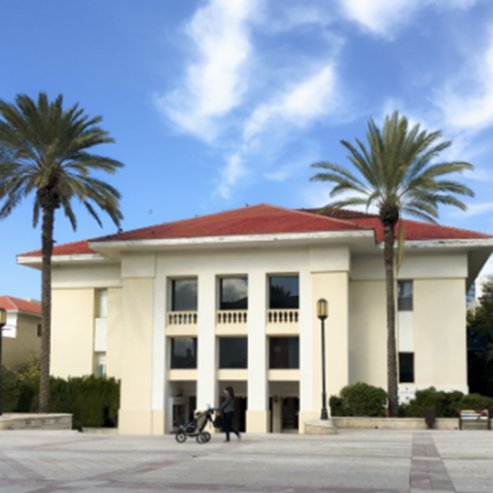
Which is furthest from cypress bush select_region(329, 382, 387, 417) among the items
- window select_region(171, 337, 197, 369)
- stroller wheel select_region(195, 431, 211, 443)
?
stroller wheel select_region(195, 431, 211, 443)

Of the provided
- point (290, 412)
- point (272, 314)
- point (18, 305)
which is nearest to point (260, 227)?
point (272, 314)

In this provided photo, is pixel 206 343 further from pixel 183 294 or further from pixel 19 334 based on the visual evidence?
pixel 19 334

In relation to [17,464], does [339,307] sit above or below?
above

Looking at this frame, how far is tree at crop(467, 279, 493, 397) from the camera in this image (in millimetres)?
43875

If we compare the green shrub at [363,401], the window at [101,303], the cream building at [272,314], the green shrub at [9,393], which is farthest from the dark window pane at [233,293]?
the green shrub at [9,393]

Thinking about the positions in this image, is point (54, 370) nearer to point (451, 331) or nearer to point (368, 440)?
point (451, 331)

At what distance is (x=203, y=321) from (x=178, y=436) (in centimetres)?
1500

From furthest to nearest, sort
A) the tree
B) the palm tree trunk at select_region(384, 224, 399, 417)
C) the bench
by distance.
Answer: the tree, the palm tree trunk at select_region(384, 224, 399, 417), the bench

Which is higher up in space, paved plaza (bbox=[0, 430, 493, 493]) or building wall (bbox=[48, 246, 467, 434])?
building wall (bbox=[48, 246, 467, 434])

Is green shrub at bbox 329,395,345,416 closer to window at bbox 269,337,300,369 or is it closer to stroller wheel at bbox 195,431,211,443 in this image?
window at bbox 269,337,300,369

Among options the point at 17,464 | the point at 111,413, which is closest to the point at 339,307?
the point at 111,413

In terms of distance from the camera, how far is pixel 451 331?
36719 mm

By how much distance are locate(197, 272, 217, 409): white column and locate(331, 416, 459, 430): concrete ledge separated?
316 inches

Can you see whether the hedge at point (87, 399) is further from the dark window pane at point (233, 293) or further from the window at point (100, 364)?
the dark window pane at point (233, 293)
